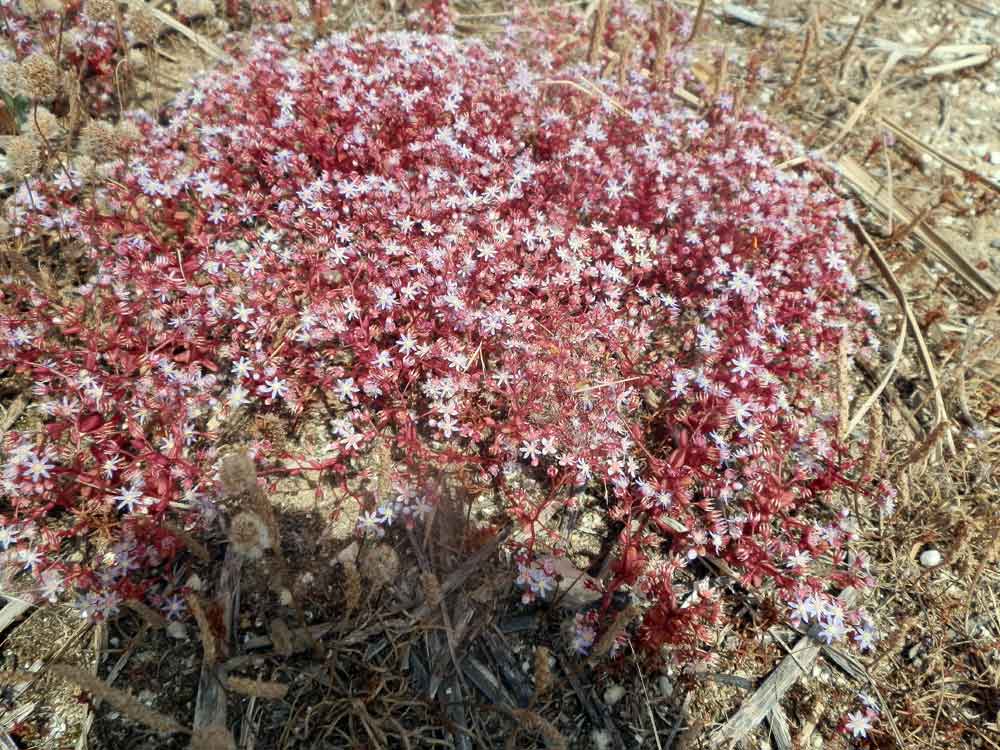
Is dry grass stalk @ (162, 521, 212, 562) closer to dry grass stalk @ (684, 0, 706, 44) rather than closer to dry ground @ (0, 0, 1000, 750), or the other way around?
dry ground @ (0, 0, 1000, 750)

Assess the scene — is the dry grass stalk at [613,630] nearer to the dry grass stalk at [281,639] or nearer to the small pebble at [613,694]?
the small pebble at [613,694]

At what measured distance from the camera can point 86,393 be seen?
135 inches

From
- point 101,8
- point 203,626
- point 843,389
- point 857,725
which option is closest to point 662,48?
point 843,389

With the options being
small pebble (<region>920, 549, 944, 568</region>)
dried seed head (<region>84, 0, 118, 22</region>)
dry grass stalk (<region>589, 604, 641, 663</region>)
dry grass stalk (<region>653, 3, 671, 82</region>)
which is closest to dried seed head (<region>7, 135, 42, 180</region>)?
dried seed head (<region>84, 0, 118, 22</region>)

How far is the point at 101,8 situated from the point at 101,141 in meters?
1.27

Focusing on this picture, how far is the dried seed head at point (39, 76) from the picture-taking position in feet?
13.9

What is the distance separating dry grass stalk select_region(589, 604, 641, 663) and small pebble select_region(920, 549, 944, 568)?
198 centimetres

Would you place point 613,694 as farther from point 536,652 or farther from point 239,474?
point 239,474

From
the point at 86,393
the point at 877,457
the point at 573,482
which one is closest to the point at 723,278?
the point at 877,457


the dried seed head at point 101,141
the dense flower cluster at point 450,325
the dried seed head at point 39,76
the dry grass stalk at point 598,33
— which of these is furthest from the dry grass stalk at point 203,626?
the dry grass stalk at point 598,33

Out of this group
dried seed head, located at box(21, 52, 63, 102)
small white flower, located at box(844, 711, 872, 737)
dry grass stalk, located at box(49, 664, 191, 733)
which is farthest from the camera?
dried seed head, located at box(21, 52, 63, 102)

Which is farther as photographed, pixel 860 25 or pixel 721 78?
pixel 860 25

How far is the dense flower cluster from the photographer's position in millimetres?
3355

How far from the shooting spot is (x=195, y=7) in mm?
5305
